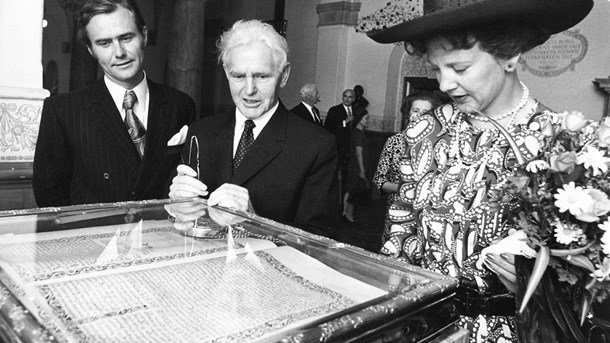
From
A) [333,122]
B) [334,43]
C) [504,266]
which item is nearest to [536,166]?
[504,266]

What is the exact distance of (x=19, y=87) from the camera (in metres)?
3.27

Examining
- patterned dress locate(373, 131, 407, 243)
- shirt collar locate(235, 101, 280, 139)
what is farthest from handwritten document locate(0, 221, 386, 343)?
patterned dress locate(373, 131, 407, 243)

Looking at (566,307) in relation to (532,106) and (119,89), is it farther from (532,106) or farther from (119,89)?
(119,89)

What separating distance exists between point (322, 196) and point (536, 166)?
87 centimetres

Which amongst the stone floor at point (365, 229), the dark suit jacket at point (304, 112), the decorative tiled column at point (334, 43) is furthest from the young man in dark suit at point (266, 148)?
the decorative tiled column at point (334, 43)

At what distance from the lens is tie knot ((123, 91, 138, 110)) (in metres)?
2.28

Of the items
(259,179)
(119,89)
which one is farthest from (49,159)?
(259,179)

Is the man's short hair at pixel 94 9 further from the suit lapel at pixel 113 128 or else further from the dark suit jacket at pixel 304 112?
the dark suit jacket at pixel 304 112

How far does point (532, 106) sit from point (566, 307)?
0.65m

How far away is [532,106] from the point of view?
5.27ft

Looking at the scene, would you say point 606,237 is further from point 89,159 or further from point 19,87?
point 19,87

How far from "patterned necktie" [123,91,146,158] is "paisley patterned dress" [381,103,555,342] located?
1145 millimetres

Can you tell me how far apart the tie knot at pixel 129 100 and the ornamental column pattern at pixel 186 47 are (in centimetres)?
680

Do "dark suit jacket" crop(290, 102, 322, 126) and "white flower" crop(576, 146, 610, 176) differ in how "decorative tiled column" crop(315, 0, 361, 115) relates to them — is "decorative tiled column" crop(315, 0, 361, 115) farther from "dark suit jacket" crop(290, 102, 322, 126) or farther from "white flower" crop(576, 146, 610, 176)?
"white flower" crop(576, 146, 610, 176)
